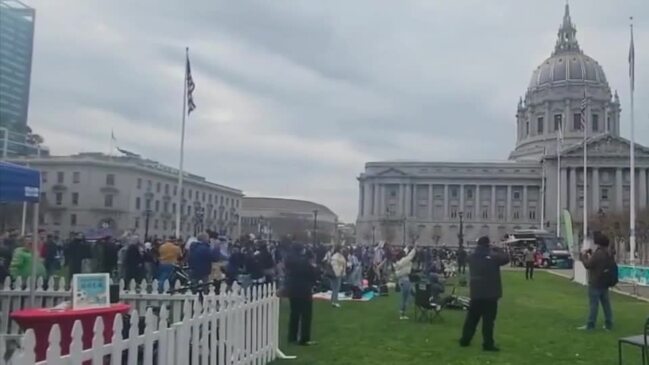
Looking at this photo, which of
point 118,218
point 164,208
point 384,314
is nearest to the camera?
point 384,314

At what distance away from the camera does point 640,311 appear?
18.3m

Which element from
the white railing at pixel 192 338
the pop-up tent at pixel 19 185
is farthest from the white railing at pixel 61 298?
the white railing at pixel 192 338

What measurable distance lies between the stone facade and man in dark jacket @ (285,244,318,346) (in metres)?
61.5

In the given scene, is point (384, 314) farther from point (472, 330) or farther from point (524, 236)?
point (524, 236)

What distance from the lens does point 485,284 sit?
11.0m

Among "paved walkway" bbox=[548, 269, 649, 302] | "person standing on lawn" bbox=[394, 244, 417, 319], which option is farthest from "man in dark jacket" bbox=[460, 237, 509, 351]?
"paved walkway" bbox=[548, 269, 649, 302]

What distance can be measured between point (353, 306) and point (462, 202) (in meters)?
114

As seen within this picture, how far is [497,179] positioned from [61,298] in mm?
121929

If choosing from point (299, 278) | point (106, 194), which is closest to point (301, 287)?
point (299, 278)

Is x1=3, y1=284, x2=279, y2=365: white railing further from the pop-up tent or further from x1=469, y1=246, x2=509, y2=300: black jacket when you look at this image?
x1=469, y1=246, x2=509, y2=300: black jacket

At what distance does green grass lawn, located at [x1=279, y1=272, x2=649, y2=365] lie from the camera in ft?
34.2

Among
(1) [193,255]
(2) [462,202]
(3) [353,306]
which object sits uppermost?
(2) [462,202]

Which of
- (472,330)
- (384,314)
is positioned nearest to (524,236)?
(384,314)

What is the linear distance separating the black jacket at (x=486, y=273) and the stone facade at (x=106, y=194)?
62550 mm
